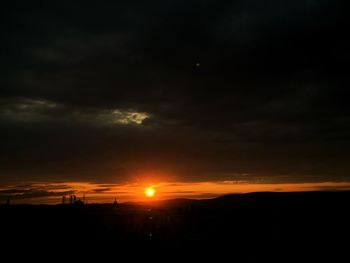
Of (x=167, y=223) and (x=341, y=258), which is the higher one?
(x=167, y=223)

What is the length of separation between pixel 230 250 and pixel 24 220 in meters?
29.6

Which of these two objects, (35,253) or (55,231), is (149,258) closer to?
(35,253)

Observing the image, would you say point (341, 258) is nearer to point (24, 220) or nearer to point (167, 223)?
point (167, 223)

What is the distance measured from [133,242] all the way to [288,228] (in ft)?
51.5

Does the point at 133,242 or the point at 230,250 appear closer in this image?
the point at 230,250

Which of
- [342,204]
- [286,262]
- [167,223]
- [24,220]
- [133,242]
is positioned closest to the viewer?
[286,262]

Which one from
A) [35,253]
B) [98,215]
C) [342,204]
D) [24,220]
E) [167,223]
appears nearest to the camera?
[35,253]

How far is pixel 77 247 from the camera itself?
119 feet

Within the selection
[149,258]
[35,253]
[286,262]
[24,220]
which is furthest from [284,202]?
[24,220]

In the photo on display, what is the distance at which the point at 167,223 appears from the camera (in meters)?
47.5

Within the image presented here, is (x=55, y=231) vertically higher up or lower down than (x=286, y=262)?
higher up

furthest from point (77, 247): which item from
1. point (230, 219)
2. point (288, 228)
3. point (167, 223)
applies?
point (288, 228)

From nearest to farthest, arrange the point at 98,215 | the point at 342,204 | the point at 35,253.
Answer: the point at 35,253 < the point at 342,204 < the point at 98,215

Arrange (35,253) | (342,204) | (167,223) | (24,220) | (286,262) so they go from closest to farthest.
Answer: (286,262)
(35,253)
(342,204)
(167,223)
(24,220)
